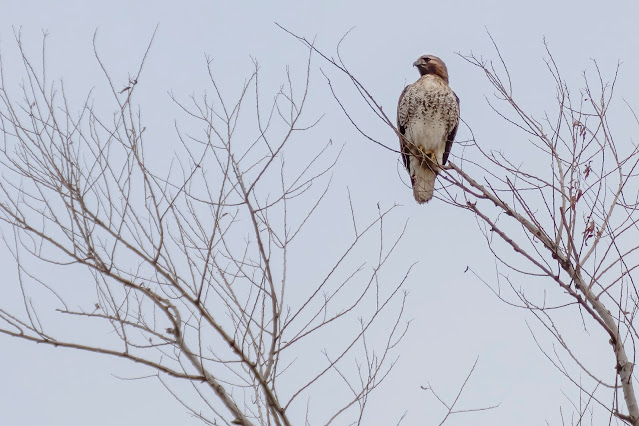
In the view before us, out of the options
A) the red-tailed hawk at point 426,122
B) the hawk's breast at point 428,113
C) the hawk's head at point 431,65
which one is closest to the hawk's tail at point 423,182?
the red-tailed hawk at point 426,122

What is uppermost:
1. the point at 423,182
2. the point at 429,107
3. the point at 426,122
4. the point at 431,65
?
the point at 431,65

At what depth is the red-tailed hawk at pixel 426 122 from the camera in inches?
315

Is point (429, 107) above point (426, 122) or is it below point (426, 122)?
above

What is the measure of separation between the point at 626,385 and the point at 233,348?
56.4 inches

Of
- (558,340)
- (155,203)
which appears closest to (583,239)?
(558,340)

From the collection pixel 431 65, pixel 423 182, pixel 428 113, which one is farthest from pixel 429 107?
pixel 423 182

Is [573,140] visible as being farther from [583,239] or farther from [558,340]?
[558,340]

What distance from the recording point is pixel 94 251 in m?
3.60

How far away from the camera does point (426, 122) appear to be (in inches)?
320

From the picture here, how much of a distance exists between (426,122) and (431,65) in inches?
26.6

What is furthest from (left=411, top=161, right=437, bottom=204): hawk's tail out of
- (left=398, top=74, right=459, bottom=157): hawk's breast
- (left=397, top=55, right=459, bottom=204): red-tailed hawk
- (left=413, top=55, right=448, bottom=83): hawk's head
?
(left=413, top=55, right=448, bottom=83): hawk's head

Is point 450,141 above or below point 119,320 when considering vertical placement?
above

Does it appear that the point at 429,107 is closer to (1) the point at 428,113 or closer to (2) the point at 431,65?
(1) the point at 428,113

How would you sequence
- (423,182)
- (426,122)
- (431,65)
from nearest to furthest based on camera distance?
(423,182) → (426,122) → (431,65)
